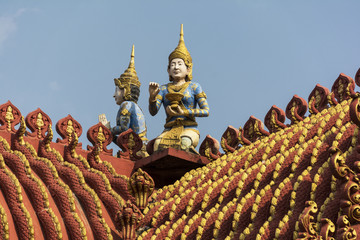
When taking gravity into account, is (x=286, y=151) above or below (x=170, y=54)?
below

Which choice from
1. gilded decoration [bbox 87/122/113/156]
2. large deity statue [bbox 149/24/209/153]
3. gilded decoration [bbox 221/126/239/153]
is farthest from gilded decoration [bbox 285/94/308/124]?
gilded decoration [bbox 87/122/113/156]

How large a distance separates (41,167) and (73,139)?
71cm

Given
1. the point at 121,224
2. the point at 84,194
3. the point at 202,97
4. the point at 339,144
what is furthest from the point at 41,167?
the point at 339,144

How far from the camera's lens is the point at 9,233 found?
10.8 metres

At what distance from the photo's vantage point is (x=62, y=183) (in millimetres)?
11875

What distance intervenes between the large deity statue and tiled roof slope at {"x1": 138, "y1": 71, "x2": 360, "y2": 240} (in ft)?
1.40

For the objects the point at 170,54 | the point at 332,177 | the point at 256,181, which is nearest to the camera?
the point at 332,177

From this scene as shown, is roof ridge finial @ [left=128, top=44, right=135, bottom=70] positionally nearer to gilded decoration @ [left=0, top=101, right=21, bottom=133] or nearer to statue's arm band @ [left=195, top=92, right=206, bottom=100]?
statue's arm band @ [left=195, top=92, right=206, bottom=100]

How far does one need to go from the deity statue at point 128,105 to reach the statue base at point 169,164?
1.35 m

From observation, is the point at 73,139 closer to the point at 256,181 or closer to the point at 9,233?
the point at 9,233

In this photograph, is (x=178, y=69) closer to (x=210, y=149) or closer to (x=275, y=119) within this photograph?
(x=210, y=149)

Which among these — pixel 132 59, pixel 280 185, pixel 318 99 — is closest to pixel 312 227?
pixel 280 185

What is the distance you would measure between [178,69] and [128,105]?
1.61m

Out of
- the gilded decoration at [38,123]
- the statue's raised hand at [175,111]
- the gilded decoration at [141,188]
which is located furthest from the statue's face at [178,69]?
the gilded decoration at [141,188]
